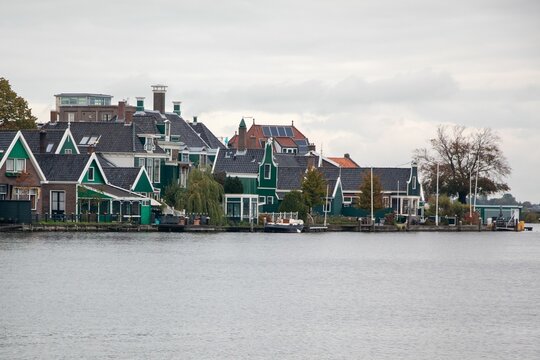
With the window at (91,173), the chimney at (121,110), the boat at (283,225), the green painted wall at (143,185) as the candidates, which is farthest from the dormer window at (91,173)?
the chimney at (121,110)

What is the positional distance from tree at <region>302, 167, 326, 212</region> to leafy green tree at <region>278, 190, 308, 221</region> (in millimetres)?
1356

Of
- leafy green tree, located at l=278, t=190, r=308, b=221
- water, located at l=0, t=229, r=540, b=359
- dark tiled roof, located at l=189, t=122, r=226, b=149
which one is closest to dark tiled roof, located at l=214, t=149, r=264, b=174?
leafy green tree, located at l=278, t=190, r=308, b=221

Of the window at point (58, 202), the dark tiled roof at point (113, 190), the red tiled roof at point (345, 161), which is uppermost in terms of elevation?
the red tiled roof at point (345, 161)

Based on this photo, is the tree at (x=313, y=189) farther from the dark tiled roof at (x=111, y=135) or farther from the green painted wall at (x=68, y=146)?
the green painted wall at (x=68, y=146)

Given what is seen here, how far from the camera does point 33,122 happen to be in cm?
11112

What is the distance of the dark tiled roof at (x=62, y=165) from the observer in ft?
318

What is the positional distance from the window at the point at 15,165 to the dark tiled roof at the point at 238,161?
30403 mm

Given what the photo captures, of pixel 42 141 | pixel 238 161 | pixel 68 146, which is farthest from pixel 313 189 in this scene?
pixel 42 141

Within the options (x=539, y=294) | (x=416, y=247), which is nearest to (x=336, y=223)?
(x=416, y=247)

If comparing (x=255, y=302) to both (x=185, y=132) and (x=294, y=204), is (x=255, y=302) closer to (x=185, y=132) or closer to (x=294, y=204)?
(x=294, y=204)

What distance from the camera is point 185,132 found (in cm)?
12738

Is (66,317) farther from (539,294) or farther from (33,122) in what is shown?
(33,122)

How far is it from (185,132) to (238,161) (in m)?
7.89

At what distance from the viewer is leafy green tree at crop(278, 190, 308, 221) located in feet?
384
